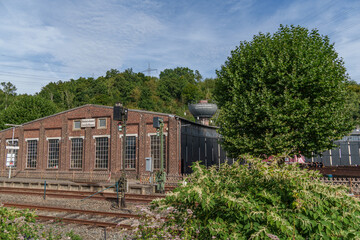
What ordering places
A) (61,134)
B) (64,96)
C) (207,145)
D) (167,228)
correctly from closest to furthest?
(167,228) < (61,134) < (207,145) < (64,96)

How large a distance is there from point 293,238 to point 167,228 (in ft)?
7.54

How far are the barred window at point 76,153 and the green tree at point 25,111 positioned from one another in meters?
18.1

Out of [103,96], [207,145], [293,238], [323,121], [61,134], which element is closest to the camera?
[293,238]

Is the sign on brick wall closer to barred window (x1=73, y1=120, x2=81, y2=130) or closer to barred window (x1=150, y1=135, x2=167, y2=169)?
barred window (x1=73, y1=120, x2=81, y2=130)

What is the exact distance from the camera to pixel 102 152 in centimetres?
3161

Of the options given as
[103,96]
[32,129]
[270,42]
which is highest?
[103,96]

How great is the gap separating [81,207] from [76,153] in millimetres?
18607

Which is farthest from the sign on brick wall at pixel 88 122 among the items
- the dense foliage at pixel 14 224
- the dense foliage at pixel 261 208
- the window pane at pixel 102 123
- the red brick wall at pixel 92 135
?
the dense foliage at pixel 261 208

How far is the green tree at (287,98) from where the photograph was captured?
746 inches

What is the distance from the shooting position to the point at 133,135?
99.5ft

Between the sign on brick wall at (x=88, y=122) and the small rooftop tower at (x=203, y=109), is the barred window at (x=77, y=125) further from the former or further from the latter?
the small rooftop tower at (x=203, y=109)

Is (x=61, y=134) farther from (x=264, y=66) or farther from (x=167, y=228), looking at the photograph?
(x=167, y=228)

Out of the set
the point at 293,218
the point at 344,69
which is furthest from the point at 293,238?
the point at 344,69

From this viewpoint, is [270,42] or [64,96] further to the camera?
[64,96]
